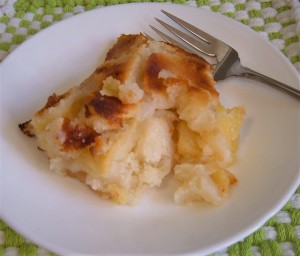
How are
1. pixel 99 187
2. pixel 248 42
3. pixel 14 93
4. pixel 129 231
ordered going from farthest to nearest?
pixel 248 42
pixel 14 93
pixel 99 187
pixel 129 231

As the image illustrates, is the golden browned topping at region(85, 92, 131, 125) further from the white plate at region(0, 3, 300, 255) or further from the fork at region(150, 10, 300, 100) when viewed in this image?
the fork at region(150, 10, 300, 100)

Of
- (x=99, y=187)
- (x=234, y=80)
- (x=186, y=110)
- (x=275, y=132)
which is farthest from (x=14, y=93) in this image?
(x=275, y=132)

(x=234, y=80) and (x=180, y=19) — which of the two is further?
(x=180, y=19)

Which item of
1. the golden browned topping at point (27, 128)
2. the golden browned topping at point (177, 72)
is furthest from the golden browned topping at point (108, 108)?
the golden browned topping at point (27, 128)

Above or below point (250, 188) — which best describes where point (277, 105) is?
above

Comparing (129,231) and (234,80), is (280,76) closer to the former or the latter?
(234,80)

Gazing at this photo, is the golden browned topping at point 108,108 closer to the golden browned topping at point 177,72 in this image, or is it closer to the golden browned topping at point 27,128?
the golden browned topping at point 177,72

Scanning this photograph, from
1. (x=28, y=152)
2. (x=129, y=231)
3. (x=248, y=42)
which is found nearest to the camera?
Result: (x=129, y=231)

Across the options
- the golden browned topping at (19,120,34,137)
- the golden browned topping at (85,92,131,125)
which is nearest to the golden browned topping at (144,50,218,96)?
the golden browned topping at (85,92,131,125)
